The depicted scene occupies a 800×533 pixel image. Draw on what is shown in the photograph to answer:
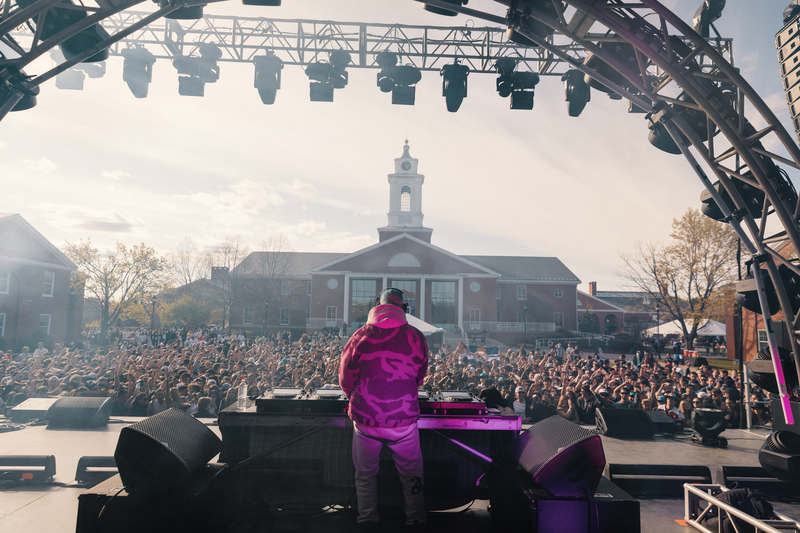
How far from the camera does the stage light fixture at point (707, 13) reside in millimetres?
5969

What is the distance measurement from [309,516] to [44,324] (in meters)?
35.7

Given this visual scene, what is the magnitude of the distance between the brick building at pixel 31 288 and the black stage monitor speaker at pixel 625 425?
3319 cm

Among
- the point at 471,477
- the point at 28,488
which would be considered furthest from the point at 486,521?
the point at 28,488

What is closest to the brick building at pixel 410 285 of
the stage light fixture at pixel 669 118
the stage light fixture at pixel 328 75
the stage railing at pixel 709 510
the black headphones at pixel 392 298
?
the stage light fixture at pixel 328 75

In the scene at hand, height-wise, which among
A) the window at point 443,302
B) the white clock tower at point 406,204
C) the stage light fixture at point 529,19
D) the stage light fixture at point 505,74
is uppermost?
the white clock tower at point 406,204

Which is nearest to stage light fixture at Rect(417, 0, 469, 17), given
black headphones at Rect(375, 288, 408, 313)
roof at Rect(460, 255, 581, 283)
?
black headphones at Rect(375, 288, 408, 313)

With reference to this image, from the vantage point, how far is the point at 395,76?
9578 mm

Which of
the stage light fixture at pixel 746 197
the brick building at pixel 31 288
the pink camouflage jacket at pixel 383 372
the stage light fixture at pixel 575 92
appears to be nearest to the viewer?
the pink camouflage jacket at pixel 383 372

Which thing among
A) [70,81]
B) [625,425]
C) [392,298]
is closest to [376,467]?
[392,298]

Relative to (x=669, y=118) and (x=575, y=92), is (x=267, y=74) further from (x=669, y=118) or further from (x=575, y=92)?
(x=669, y=118)

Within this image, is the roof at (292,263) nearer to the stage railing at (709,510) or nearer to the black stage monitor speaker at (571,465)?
the stage railing at (709,510)

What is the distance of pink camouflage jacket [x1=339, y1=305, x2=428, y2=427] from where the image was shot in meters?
3.40

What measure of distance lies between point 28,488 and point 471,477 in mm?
4853

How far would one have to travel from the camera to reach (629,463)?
511cm
